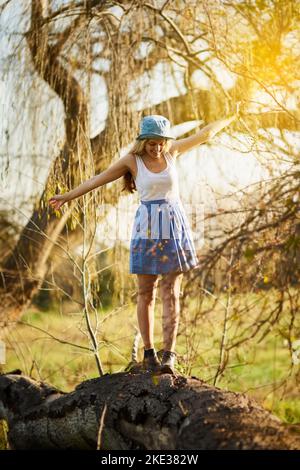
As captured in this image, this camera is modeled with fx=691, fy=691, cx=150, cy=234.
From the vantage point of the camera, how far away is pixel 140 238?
10.0 ft

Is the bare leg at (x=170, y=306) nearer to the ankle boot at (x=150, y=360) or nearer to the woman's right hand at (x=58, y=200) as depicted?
the ankle boot at (x=150, y=360)

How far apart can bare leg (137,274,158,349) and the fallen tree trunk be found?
18cm

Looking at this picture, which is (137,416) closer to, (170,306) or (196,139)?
(170,306)

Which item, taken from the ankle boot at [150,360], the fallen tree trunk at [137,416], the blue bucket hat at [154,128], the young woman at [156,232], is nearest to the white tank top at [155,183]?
the young woman at [156,232]

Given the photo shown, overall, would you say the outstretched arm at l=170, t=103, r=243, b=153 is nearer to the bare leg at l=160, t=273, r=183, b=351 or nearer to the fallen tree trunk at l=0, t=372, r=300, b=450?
the bare leg at l=160, t=273, r=183, b=351

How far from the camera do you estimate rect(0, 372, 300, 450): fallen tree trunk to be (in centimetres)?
237

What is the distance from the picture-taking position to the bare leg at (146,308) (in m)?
3.04

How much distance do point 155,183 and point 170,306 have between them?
0.56 metres

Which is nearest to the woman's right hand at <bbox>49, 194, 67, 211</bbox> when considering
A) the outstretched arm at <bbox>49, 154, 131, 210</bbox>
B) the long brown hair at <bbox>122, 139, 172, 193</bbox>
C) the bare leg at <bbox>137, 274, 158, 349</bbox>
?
the outstretched arm at <bbox>49, 154, 131, 210</bbox>

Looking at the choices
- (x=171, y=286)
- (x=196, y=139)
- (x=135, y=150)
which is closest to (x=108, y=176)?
(x=135, y=150)

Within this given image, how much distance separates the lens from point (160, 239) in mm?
3016

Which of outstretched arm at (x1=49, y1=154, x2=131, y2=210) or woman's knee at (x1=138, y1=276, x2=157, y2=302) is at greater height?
outstretched arm at (x1=49, y1=154, x2=131, y2=210)

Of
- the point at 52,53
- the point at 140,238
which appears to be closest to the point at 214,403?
the point at 140,238

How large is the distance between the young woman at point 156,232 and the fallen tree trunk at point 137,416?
21cm
